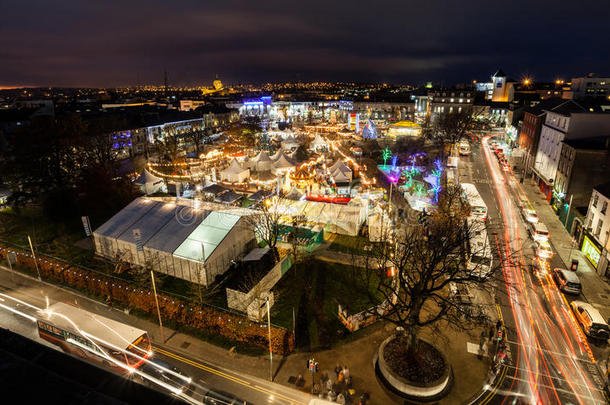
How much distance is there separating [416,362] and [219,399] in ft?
28.0

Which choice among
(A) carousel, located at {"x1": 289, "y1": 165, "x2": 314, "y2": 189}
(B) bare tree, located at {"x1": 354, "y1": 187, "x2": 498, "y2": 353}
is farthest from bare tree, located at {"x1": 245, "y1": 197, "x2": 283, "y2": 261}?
(A) carousel, located at {"x1": 289, "y1": 165, "x2": 314, "y2": 189}

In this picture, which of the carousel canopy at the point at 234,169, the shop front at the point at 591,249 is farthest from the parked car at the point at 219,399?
the carousel canopy at the point at 234,169

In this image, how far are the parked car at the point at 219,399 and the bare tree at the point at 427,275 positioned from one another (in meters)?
6.85

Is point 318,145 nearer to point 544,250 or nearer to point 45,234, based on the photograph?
point 544,250

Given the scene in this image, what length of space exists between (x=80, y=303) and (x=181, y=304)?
6686mm

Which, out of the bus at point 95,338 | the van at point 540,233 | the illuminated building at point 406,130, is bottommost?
the van at point 540,233

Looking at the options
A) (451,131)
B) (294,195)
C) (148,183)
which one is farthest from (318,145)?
(148,183)

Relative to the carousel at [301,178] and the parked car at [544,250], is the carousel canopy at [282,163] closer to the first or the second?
the carousel at [301,178]

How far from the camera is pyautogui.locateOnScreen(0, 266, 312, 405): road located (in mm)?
13852

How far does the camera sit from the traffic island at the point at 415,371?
1360 centimetres

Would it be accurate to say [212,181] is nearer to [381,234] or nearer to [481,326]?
[381,234]

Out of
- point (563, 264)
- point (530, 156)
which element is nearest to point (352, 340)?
point (563, 264)

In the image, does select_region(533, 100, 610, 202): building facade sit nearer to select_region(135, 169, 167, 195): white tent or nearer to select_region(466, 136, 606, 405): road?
select_region(466, 136, 606, 405): road

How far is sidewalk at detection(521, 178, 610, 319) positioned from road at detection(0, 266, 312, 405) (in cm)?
1882
